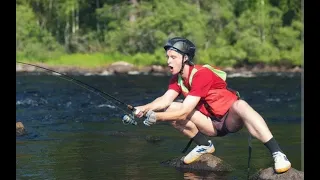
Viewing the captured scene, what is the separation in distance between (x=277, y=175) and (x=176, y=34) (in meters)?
41.5

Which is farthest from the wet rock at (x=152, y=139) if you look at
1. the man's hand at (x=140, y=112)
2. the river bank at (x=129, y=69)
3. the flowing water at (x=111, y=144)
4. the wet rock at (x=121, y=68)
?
the wet rock at (x=121, y=68)

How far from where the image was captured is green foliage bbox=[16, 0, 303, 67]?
157 ft

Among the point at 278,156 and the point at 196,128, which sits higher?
the point at 196,128

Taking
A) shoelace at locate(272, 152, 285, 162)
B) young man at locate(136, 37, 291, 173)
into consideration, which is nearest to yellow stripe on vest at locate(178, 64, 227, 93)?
young man at locate(136, 37, 291, 173)

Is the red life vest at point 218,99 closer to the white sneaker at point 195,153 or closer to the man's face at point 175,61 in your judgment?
the man's face at point 175,61

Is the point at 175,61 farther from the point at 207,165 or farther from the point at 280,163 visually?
the point at 280,163

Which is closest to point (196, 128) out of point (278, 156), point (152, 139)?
point (278, 156)

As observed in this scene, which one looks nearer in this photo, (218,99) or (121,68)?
(218,99)

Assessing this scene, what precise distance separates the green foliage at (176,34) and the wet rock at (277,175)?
3729 centimetres

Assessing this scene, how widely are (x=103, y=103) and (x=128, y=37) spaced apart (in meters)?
32.8

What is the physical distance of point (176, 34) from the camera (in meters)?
49.2

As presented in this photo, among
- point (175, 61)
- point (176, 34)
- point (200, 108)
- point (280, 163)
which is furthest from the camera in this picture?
point (176, 34)
